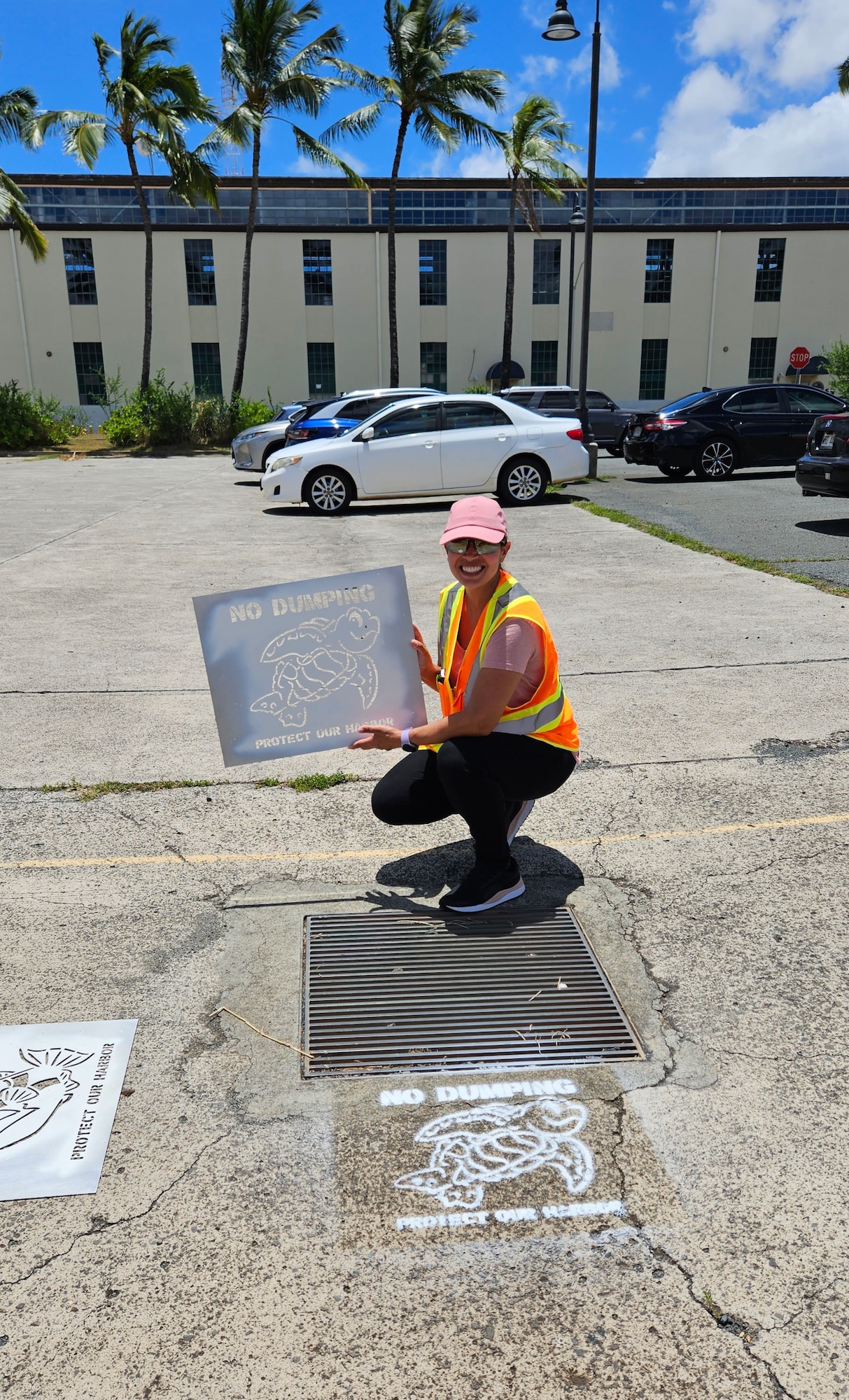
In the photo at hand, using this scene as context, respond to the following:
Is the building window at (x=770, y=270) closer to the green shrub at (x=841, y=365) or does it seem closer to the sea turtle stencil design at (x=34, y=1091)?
the green shrub at (x=841, y=365)

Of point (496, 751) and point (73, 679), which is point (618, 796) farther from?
point (73, 679)

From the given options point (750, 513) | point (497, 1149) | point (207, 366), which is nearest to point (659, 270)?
point (207, 366)

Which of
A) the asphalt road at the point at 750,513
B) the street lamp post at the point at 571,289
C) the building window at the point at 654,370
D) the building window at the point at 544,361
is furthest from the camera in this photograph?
the building window at the point at 654,370

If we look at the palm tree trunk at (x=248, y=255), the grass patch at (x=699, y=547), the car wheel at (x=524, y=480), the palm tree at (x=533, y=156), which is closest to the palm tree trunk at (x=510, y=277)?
the palm tree at (x=533, y=156)

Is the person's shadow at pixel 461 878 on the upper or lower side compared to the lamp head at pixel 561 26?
lower

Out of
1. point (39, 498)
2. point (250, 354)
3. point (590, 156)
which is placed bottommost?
point (39, 498)

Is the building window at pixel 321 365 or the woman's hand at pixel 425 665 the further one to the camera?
the building window at pixel 321 365

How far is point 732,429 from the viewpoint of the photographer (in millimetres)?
17422

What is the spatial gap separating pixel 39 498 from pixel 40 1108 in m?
16.5

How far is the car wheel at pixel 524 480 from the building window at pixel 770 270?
109 ft

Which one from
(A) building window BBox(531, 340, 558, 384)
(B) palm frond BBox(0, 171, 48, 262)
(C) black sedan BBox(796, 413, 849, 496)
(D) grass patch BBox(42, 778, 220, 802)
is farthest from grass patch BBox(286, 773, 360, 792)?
(A) building window BBox(531, 340, 558, 384)

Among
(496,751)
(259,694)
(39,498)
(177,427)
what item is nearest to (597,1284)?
(496,751)

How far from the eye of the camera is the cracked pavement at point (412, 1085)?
2.03 m

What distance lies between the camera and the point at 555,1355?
1995 mm
